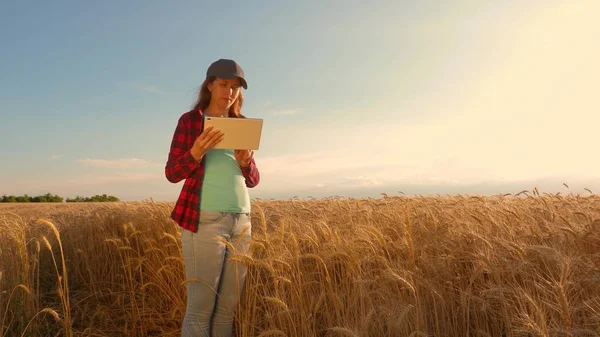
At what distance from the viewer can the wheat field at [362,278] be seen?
88.0 inches

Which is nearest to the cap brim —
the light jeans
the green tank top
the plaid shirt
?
the plaid shirt

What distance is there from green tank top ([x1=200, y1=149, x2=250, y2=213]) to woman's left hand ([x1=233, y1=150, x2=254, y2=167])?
0.19ft

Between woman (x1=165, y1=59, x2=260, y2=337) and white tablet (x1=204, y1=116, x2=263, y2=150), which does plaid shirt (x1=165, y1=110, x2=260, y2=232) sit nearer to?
woman (x1=165, y1=59, x2=260, y2=337)

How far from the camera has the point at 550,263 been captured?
9.08 ft

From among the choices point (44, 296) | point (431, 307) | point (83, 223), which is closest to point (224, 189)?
point (431, 307)

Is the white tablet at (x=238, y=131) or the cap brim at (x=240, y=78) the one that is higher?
the cap brim at (x=240, y=78)

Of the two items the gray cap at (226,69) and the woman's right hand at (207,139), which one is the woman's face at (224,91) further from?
the woman's right hand at (207,139)

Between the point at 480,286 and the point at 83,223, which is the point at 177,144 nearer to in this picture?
the point at 480,286

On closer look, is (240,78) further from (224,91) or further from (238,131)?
(238,131)

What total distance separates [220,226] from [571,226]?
9.16ft

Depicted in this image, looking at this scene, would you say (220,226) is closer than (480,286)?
Yes

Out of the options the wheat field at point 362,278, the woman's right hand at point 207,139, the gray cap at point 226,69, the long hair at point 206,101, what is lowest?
the wheat field at point 362,278

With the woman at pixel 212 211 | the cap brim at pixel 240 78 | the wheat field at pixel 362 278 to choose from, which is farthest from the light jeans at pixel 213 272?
the cap brim at pixel 240 78

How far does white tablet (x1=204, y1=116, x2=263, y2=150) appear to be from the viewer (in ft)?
7.26
